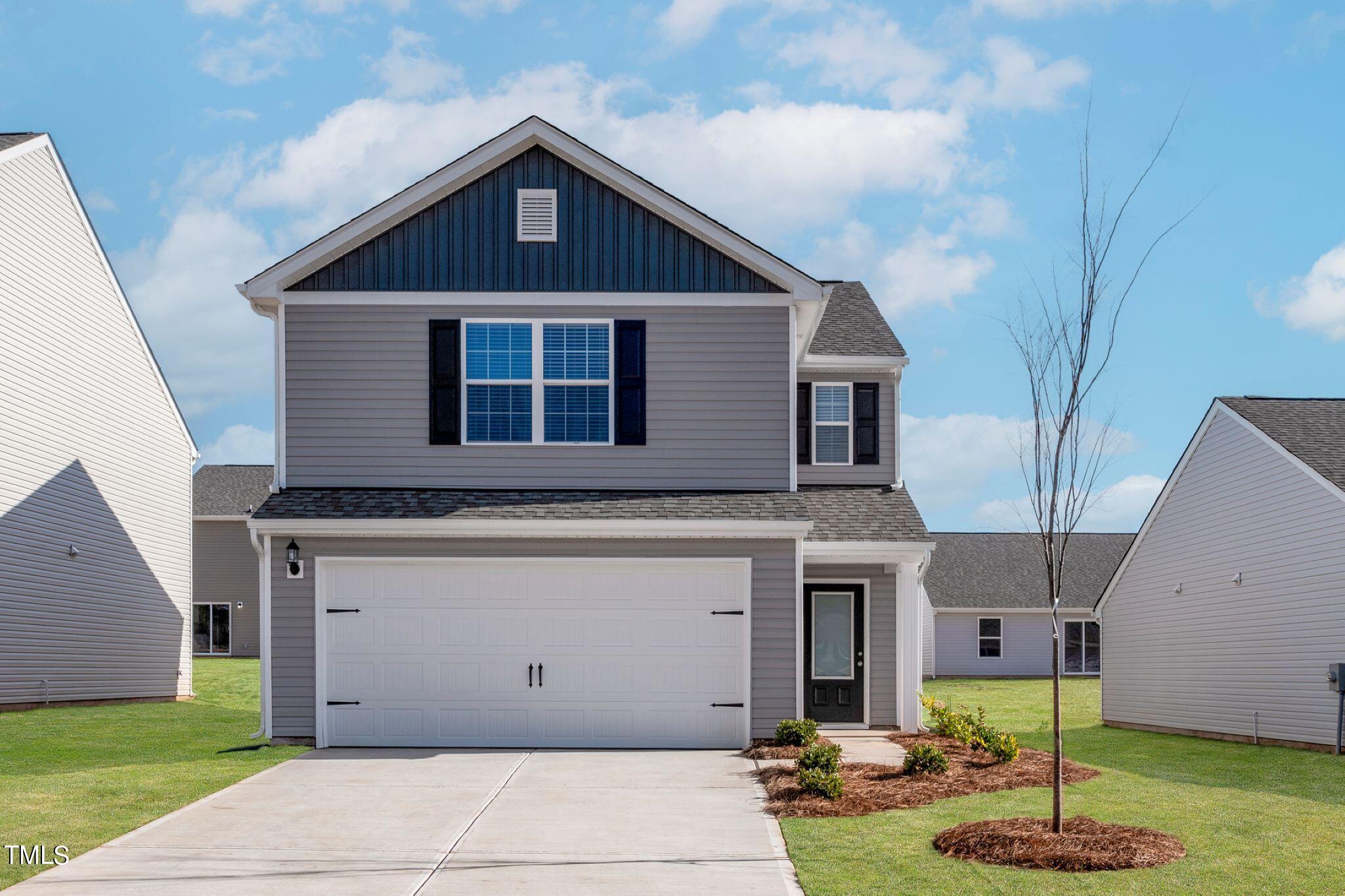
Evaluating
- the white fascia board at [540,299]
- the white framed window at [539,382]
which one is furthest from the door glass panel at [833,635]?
the white fascia board at [540,299]

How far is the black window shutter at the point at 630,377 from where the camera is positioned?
15.4 metres

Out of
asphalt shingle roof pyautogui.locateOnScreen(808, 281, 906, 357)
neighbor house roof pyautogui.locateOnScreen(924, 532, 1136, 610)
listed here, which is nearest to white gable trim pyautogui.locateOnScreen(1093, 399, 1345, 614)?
asphalt shingle roof pyautogui.locateOnScreen(808, 281, 906, 357)

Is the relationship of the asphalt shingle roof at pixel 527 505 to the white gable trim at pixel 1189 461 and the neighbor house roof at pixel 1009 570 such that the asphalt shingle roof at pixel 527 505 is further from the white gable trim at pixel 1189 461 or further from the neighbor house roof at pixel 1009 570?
the neighbor house roof at pixel 1009 570

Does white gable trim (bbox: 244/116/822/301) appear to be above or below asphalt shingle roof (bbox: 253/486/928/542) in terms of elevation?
above

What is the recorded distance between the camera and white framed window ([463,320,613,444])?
50.7 feet

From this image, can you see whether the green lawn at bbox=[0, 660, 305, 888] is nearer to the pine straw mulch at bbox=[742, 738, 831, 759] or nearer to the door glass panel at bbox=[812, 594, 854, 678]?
the pine straw mulch at bbox=[742, 738, 831, 759]

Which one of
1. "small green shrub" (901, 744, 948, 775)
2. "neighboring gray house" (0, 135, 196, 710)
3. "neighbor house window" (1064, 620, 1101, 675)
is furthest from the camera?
"neighbor house window" (1064, 620, 1101, 675)

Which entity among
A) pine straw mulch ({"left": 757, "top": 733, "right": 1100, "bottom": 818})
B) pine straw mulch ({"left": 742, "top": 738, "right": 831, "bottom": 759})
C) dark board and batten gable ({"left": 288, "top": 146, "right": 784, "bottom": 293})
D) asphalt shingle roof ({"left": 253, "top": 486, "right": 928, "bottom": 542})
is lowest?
pine straw mulch ({"left": 742, "top": 738, "right": 831, "bottom": 759})

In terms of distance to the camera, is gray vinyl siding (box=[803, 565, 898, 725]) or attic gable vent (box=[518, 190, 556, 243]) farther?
gray vinyl siding (box=[803, 565, 898, 725])

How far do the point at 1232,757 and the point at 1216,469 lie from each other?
17.6 feet

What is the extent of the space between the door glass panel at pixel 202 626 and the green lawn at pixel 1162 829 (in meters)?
32.1

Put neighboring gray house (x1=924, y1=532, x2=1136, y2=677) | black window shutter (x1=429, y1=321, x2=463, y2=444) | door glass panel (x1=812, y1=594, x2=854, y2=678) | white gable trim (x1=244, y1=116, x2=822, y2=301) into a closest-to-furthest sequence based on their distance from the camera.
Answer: white gable trim (x1=244, y1=116, x2=822, y2=301), black window shutter (x1=429, y1=321, x2=463, y2=444), door glass panel (x1=812, y1=594, x2=854, y2=678), neighboring gray house (x1=924, y1=532, x2=1136, y2=677)

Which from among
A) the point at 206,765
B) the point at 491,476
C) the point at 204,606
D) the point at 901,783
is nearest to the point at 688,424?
the point at 491,476

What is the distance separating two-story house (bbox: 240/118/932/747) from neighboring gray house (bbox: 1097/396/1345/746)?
5393mm
